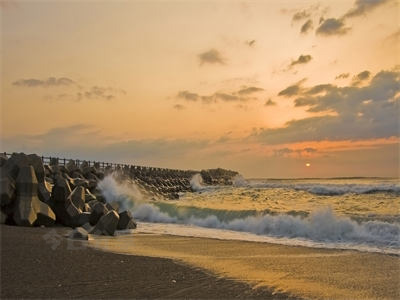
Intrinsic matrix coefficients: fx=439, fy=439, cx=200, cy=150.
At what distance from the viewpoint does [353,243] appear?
11.3 m

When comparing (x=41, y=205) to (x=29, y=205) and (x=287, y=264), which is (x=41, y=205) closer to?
(x=29, y=205)

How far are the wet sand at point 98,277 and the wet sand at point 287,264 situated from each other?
1.75 feet

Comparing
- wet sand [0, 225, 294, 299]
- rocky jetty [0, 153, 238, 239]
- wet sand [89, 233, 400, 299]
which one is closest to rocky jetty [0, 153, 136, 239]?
rocky jetty [0, 153, 238, 239]

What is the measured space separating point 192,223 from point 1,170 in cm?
774

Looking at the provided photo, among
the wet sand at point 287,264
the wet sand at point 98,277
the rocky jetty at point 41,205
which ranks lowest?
the wet sand at point 287,264

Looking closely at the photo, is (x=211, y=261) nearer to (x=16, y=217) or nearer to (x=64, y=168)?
(x=16, y=217)

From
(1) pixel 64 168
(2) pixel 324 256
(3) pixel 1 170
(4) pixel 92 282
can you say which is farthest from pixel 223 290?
(1) pixel 64 168

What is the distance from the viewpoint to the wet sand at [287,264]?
6.20m

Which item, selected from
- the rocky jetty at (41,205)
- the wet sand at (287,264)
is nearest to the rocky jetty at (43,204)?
the rocky jetty at (41,205)

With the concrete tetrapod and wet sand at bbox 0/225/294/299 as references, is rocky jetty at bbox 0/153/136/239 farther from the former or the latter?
wet sand at bbox 0/225/294/299

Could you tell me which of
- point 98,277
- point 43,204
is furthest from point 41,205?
point 98,277

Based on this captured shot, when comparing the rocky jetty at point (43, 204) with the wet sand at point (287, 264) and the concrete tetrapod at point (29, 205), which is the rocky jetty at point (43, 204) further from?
the wet sand at point (287, 264)

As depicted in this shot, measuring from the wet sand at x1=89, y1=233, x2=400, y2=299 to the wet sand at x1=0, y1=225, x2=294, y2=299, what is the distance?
0.53 metres

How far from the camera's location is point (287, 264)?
798 centimetres
